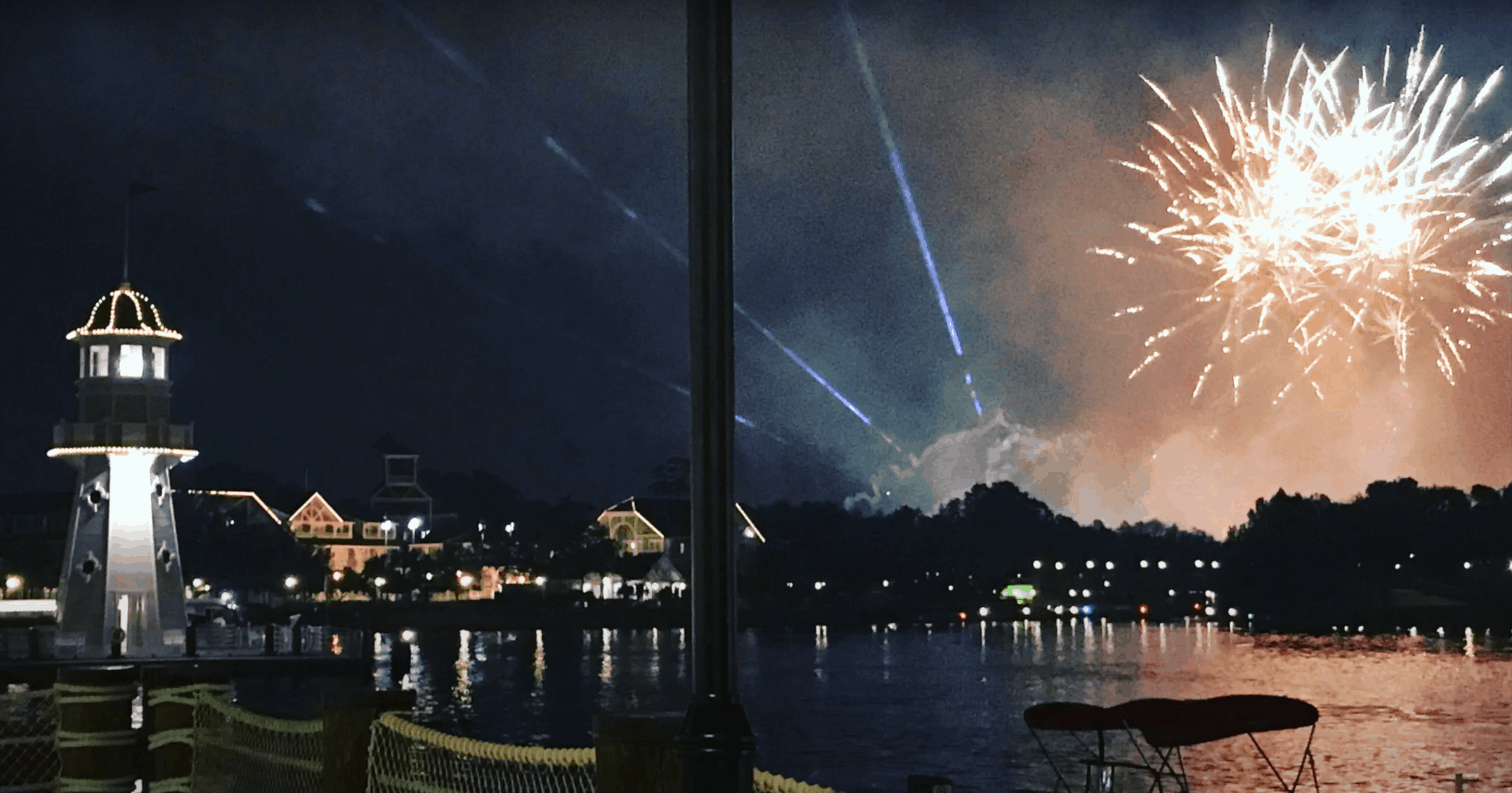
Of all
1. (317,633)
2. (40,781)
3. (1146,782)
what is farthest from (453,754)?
(317,633)

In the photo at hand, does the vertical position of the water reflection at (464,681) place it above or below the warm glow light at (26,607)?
below

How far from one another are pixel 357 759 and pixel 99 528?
219ft

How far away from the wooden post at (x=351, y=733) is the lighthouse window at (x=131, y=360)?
67.2m

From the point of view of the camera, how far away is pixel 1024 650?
19900 centimetres

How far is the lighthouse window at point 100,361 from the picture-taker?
248 ft

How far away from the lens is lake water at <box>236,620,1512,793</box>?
82125mm

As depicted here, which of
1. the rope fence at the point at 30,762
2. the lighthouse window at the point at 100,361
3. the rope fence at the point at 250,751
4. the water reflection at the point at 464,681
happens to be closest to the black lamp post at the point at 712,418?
the rope fence at the point at 250,751

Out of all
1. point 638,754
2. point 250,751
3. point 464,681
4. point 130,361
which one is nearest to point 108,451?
point 130,361

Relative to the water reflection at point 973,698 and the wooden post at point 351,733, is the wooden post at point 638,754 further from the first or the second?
the water reflection at point 973,698

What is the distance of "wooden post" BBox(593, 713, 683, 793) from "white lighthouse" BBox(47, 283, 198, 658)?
69.4 meters

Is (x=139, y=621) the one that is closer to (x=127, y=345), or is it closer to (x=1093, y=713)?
(x=127, y=345)

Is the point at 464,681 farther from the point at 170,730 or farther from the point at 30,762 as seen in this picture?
the point at 170,730

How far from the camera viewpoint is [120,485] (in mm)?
74875

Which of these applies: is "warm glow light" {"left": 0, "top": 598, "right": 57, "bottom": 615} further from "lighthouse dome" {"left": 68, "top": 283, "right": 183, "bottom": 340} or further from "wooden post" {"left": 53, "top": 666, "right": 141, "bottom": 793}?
"wooden post" {"left": 53, "top": 666, "right": 141, "bottom": 793}
